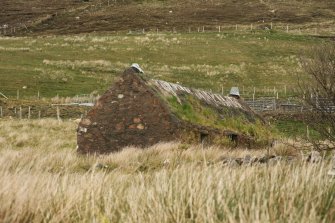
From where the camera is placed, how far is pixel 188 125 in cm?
1105

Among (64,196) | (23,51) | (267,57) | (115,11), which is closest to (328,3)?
(115,11)

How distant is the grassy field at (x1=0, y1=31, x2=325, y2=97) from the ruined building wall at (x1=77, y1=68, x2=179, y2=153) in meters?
28.0

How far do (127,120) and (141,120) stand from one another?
1.03 ft

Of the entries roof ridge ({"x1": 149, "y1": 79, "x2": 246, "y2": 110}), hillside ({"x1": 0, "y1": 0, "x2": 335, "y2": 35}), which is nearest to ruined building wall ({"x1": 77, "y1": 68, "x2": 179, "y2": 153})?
roof ridge ({"x1": 149, "y1": 79, "x2": 246, "y2": 110})

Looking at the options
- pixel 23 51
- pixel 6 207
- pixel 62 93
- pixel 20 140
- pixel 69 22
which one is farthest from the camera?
pixel 69 22

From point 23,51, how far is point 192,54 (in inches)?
683

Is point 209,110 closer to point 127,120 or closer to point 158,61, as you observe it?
point 127,120

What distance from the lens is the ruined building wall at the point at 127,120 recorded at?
1103 centimetres

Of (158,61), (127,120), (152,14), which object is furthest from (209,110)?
(152,14)

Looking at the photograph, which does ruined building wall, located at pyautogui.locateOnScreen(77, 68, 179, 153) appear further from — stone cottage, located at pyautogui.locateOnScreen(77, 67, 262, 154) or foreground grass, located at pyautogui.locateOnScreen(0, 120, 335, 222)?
foreground grass, located at pyautogui.locateOnScreen(0, 120, 335, 222)

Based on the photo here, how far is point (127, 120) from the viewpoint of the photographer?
37.2 feet

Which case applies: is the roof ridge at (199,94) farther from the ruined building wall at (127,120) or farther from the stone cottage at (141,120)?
the ruined building wall at (127,120)

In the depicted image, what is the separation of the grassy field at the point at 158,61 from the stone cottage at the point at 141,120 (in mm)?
27345

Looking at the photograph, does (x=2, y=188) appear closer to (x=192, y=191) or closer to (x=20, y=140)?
(x=192, y=191)
